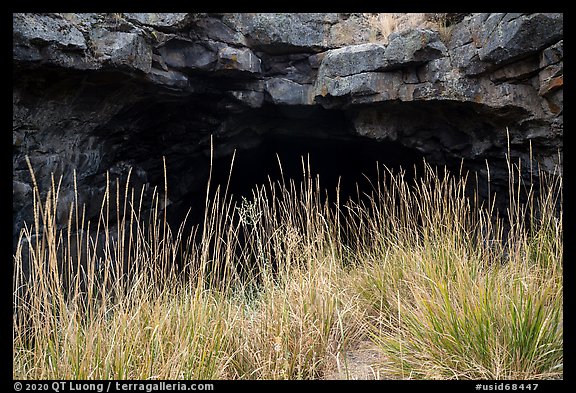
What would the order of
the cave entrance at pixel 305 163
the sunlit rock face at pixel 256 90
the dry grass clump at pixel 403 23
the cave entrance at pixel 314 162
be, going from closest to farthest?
the sunlit rock face at pixel 256 90, the dry grass clump at pixel 403 23, the cave entrance at pixel 305 163, the cave entrance at pixel 314 162

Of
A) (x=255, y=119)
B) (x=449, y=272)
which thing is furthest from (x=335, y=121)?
(x=449, y=272)

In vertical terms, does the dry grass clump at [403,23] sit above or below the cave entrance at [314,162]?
above

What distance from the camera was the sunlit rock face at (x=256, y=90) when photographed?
3.94 metres

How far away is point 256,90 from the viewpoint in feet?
17.6

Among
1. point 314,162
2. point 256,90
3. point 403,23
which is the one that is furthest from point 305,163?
point 403,23

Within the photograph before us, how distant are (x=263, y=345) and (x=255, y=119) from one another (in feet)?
13.5

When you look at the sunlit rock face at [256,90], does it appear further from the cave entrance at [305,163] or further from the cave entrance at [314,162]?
the cave entrance at [314,162]

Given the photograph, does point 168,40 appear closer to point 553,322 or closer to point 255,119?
point 255,119

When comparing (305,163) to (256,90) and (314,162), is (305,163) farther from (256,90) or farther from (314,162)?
(256,90)

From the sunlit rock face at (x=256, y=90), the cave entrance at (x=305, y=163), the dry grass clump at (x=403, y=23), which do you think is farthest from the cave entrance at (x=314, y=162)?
the dry grass clump at (x=403, y=23)

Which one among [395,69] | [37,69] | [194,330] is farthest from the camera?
[395,69]

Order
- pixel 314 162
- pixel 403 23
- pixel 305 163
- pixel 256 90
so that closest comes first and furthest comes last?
pixel 403 23
pixel 256 90
pixel 305 163
pixel 314 162

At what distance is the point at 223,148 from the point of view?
6.20 metres

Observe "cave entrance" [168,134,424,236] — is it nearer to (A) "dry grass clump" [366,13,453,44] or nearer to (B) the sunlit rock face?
(B) the sunlit rock face
